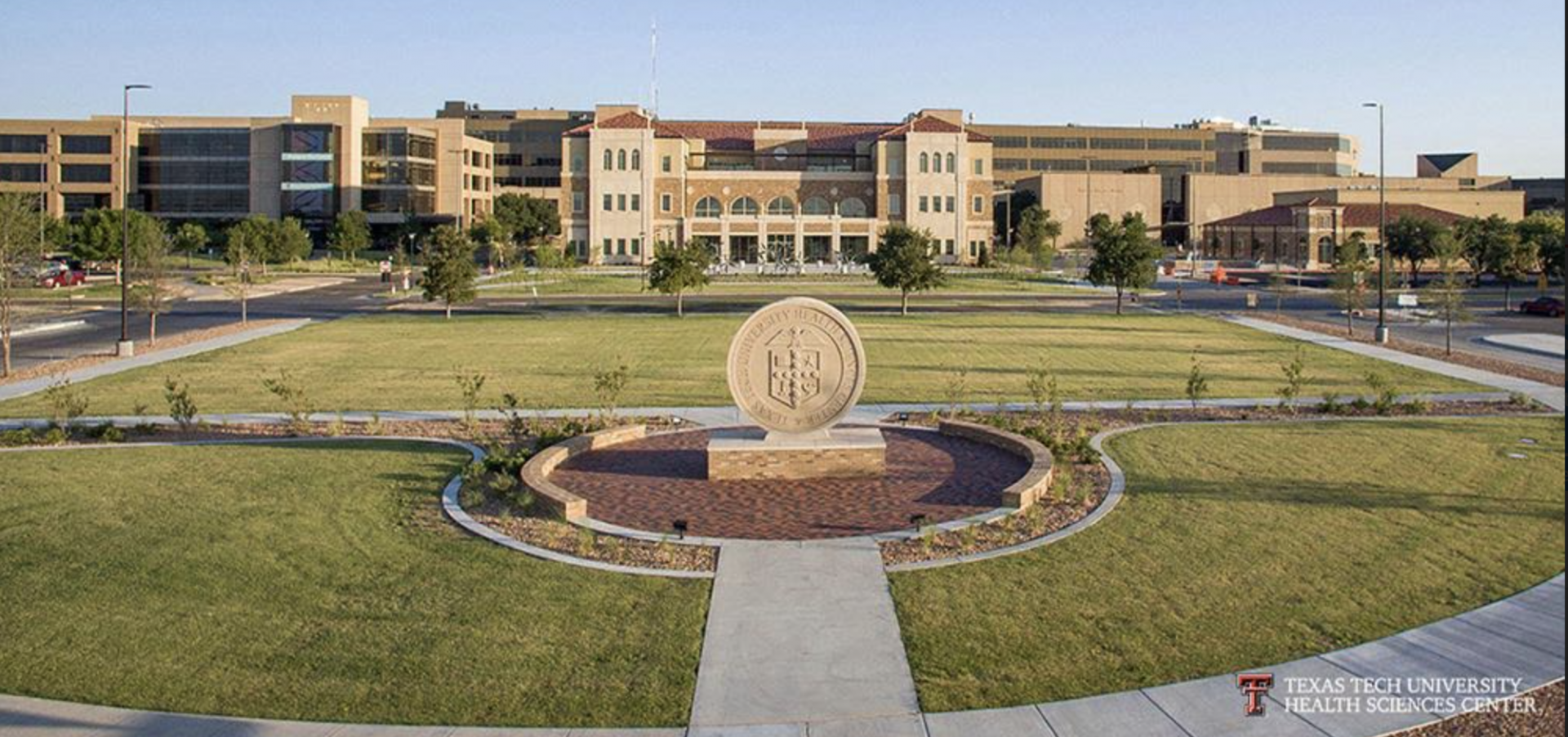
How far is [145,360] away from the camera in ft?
116

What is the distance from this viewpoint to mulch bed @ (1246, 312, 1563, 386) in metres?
30.9

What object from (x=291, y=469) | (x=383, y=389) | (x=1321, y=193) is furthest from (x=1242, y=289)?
(x=291, y=469)

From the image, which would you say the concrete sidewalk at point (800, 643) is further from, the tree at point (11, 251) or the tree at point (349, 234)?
the tree at point (349, 234)

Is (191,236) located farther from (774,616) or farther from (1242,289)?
(774,616)

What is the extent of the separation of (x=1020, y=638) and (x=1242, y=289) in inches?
2846

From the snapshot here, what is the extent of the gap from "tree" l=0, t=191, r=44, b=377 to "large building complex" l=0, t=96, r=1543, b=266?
6147cm

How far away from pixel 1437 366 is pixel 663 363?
64.5 feet

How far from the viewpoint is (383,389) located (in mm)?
28297

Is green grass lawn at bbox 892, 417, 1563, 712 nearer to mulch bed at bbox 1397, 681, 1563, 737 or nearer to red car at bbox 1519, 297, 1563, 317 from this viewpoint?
mulch bed at bbox 1397, 681, 1563, 737

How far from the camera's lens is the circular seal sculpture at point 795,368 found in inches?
738

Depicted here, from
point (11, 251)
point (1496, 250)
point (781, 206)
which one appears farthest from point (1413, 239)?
point (11, 251)

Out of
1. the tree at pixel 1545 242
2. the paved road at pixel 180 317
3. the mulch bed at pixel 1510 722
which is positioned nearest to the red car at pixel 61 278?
the paved road at pixel 180 317

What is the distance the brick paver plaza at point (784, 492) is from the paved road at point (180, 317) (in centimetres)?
2226

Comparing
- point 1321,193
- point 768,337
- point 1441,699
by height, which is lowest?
point 1441,699
